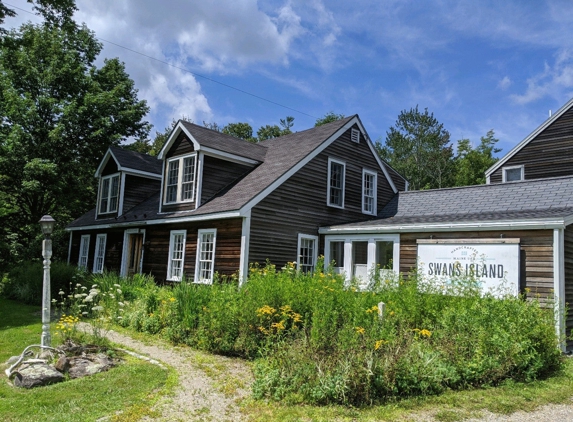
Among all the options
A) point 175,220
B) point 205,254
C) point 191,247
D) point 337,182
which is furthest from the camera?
point 337,182

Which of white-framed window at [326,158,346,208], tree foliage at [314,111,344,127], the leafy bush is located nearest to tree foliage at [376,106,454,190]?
tree foliage at [314,111,344,127]

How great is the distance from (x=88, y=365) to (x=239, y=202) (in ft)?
25.6

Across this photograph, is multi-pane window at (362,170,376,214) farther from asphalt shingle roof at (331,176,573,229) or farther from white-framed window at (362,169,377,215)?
asphalt shingle roof at (331,176,573,229)

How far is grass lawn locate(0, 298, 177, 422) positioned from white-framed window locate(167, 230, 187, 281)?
28.7 feet

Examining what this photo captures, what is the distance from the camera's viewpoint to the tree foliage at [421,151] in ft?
169

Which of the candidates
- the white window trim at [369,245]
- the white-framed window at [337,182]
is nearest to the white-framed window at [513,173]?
the white-framed window at [337,182]

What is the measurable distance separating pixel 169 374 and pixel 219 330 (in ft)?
5.89

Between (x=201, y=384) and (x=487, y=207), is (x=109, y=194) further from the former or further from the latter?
(x=201, y=384)

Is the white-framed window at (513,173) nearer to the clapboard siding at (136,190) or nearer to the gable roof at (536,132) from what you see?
the gable roof at (536,132)

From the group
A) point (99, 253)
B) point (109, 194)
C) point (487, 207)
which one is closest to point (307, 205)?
point (487, 207)

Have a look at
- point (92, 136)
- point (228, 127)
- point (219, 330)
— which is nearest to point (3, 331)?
point (219, 330)

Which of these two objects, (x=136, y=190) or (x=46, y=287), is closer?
(x=46, y=287)

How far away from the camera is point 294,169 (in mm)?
16391

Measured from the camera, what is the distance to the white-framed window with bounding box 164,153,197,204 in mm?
17547
